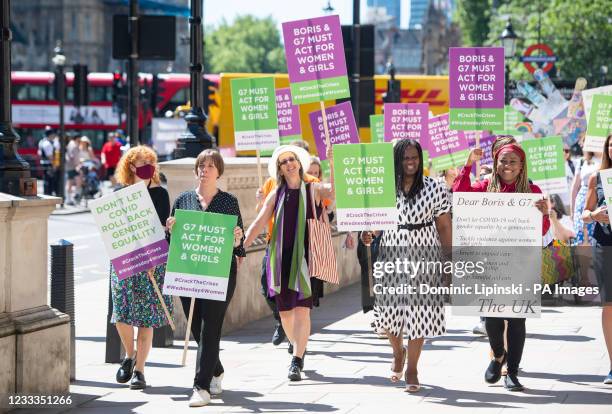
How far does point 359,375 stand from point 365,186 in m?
1.37

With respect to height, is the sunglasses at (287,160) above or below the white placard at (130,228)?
above

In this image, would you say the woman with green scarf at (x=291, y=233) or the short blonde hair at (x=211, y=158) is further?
the woman with green scarf at (x=291, y=233)

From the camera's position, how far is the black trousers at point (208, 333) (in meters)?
8.39

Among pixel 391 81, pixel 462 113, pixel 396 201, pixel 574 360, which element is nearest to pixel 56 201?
pixel 396 201

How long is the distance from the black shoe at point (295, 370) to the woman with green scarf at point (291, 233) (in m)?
0.06

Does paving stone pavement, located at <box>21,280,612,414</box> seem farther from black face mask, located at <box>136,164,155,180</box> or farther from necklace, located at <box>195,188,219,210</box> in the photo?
black face mask, located at <box>136,164,155,180</box>

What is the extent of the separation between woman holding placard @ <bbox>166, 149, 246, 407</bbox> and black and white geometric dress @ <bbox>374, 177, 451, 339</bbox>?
104 centimetres

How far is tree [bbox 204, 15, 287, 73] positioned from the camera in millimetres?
162625

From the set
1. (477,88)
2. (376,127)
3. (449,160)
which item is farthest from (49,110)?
(477,88)

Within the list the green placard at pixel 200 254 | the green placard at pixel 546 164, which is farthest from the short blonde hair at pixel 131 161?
the green placard at pixel 546 164

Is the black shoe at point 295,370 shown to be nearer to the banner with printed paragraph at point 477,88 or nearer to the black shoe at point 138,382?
the black shoe at point 138,382

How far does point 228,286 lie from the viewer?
862 centimetres

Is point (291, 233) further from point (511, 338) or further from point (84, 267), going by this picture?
point (84, 267)

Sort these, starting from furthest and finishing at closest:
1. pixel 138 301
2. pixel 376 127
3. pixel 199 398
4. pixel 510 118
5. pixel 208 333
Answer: pixel 510 118
pixel 376 127
pixel 138 301
pixel 208 333
pixel 199 398
